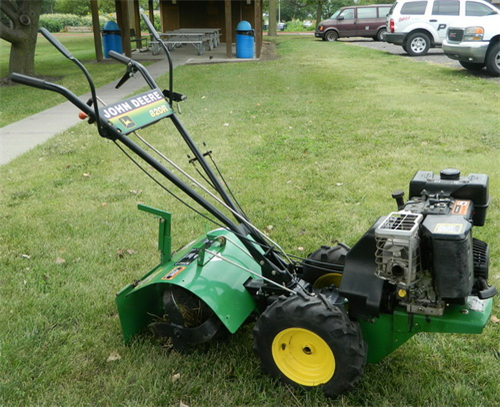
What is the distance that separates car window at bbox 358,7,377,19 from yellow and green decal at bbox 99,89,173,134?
25289 millimetres

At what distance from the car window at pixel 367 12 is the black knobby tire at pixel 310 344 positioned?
2576 cm

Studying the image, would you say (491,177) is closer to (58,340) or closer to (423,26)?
(58,340)

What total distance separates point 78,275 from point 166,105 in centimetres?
140

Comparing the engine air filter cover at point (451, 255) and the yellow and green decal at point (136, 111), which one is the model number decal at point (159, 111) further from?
the engine air filter cover at point (451, 255)

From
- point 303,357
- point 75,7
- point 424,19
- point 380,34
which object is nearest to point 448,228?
point 303,357

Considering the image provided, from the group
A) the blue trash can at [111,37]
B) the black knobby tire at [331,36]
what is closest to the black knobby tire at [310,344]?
the blue trash can at [111,37]

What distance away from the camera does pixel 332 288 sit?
2574 millimetres

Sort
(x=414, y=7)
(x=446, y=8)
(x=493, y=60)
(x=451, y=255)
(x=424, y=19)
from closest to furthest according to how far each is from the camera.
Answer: (x=451, y=255), (x=493, y=60), (x=446, y=8), (x=424, y=19), (x=414, y=7)

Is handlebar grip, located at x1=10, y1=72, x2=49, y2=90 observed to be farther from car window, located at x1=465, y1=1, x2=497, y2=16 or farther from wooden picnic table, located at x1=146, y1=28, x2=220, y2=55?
wooden picnic table, located at x1=146, y1=28, x2=220, y2=55

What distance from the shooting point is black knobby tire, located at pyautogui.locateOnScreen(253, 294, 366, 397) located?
223 cm

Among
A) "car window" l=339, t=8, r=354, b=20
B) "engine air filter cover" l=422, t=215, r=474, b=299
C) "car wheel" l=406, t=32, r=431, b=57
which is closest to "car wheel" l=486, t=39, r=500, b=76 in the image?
"car wheel" l=406, t=32, r=431, b=57

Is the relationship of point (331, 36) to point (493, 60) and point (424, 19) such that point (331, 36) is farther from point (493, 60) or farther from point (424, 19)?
point (493, 60)

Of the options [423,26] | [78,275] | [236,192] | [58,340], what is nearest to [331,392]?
[58,340]

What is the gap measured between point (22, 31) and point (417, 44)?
11289 mm
